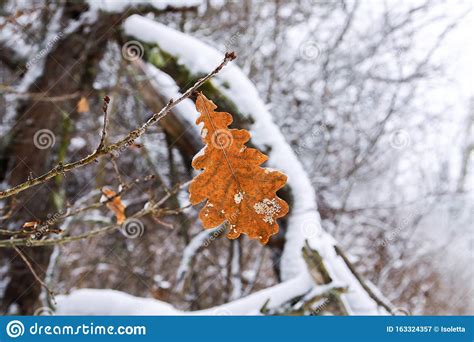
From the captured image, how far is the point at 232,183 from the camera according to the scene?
2.98ft

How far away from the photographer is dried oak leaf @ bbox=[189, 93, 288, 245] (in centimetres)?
89

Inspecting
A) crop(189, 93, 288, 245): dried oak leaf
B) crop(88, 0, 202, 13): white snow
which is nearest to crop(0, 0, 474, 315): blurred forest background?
crop(88, 0, 202, 13): white snow

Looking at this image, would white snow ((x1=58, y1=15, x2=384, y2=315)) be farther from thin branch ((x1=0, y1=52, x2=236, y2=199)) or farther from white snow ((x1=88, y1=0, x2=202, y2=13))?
thin branch ((x1=0, y1=52, x2=236, y2=199))

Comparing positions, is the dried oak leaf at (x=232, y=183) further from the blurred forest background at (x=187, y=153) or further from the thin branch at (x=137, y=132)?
the blurred forest background at (x=187, y=153)

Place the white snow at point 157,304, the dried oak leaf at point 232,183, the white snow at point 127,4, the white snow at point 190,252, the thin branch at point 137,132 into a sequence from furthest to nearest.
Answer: the white snow at point 127,4
the white snow at point 190,252
the white snow at point 157,304
the dried oak leaf at point 232,183
the thin branch at point 137,132

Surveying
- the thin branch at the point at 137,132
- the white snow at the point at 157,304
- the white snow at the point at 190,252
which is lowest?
the thin branch at the point at 137,132

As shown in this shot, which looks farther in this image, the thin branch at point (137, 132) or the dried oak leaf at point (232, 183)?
the dried oak leaf at point (232, 183)

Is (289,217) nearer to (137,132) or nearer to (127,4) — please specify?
(137,132)

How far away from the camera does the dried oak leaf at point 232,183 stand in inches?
34.9

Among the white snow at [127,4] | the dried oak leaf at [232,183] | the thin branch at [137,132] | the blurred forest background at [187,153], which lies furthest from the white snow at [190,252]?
the thin branch at [137,132]

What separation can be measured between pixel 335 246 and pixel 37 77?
2.73 m

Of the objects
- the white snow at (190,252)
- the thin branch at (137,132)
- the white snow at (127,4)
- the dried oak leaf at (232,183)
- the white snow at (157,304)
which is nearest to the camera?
the thin branch at (137,132)

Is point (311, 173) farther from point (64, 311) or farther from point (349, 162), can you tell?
point (64, 311)
